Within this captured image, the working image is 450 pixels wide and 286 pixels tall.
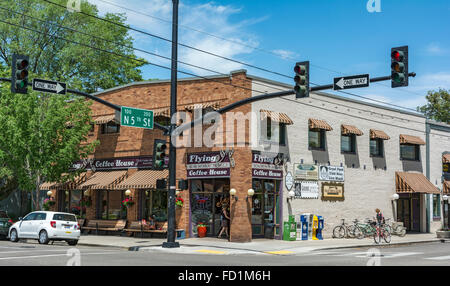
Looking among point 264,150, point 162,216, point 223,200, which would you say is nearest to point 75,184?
point 162,216

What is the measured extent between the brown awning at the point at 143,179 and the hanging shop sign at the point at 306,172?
668cm

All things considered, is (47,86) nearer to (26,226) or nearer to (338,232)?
(26,226)

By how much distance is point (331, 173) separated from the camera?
30031 mm

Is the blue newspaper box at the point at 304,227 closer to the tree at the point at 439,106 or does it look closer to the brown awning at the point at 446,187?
the brown awning at the point at 446,187

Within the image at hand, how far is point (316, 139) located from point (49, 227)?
1446cm

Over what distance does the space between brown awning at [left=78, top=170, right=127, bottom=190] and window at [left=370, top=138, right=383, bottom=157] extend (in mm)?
14882

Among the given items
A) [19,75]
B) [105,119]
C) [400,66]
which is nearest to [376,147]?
[105,119]

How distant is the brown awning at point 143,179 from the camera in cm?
2821

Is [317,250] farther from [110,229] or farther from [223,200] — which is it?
[110,229]

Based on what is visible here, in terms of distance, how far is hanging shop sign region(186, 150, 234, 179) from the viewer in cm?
2642

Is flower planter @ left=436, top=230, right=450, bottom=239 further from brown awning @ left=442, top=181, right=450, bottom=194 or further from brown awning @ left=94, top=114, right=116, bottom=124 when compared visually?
brown awning @ left=94, top=114, right=116, bottom=124

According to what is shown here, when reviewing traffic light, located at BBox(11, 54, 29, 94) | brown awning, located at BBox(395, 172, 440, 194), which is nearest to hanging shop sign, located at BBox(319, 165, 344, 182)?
brown awning, located at BBox(395, 172, 440, 194)

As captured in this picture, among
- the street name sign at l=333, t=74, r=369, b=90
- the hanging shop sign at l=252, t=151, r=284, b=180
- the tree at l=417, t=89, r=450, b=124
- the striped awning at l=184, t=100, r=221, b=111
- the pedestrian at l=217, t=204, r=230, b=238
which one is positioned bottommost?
the pedestrian at l=217, t=204, r=230, b=238
